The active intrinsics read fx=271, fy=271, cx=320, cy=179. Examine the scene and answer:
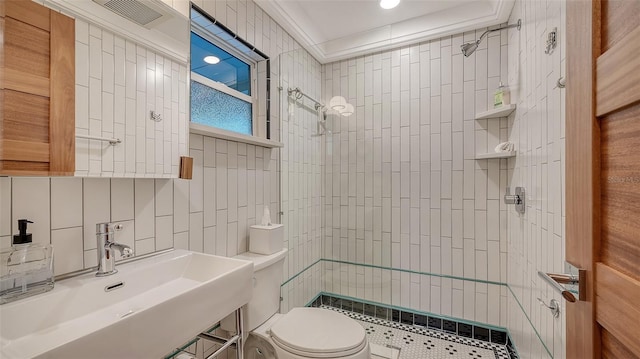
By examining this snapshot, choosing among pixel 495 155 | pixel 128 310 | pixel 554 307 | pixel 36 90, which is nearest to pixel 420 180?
pixel 495 155

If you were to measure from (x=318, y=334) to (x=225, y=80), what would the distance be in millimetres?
1492

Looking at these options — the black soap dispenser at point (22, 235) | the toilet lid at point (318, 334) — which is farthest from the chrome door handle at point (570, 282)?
the black soap dispenser at point (22, 235)

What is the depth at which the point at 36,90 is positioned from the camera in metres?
0.80

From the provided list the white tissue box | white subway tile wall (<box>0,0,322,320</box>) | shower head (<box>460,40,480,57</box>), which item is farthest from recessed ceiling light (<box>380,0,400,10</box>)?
the white tissue box

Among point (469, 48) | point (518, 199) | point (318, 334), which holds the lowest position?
point (318, 334)

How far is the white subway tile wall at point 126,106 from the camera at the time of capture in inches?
36.2

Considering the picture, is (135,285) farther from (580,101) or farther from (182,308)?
(580,101)

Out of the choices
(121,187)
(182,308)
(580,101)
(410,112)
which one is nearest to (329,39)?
(410,112)

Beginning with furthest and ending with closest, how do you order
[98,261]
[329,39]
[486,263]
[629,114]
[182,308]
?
[329,39] < [486,263] < [98,261] < [182,308] < [629,114]

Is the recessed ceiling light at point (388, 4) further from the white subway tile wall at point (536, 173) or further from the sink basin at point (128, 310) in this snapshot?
the sink basin at point (128, 310)

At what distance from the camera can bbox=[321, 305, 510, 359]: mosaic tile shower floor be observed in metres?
1.84

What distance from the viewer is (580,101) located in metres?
0.55

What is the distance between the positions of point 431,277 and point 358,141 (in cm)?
120

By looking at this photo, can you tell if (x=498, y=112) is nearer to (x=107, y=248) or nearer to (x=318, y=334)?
(x=318, y=334)
